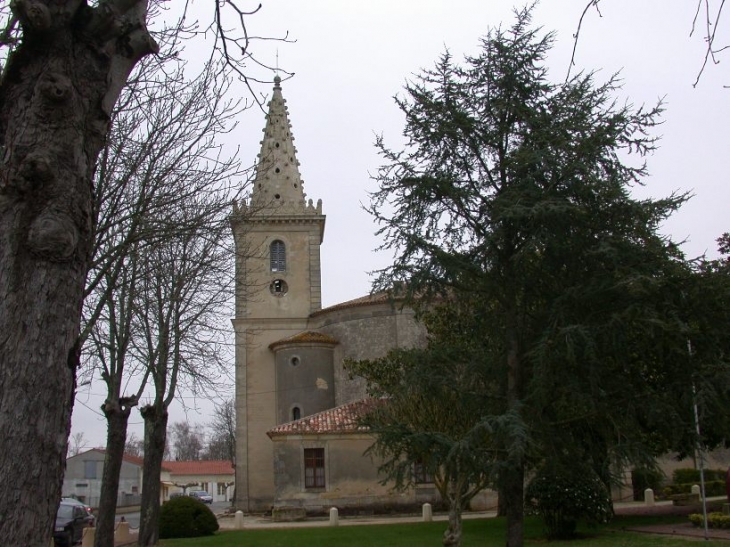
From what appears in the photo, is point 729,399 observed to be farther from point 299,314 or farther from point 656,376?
point 299,314

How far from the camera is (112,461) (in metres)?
17.6

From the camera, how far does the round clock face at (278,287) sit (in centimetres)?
4022

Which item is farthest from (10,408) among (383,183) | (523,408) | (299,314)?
(299,314)

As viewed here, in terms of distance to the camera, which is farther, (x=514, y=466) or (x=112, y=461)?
(x=112, y=461)

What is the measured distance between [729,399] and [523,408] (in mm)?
3228

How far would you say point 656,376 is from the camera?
14.0 metres

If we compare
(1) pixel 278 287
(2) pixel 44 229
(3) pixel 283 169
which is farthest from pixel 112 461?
(3) pixel 283 169

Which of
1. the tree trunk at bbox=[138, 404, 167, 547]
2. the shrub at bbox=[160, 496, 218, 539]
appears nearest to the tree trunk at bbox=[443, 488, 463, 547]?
the tree trunk at bbox=[138, 404, 167, 547]

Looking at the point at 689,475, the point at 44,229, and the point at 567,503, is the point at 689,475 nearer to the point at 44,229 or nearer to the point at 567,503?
the point at 567,503

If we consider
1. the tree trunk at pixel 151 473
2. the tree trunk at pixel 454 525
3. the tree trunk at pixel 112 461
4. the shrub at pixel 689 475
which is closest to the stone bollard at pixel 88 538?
the tree trunk at pixel 151 473

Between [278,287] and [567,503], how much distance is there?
24191mm

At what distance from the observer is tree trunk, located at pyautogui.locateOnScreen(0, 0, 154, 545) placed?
387 cm

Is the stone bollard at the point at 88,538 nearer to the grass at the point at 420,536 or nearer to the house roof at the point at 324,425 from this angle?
the grass at the point at 420,536

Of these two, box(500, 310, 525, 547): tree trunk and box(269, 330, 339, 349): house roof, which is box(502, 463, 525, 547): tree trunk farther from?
box(269, 330, 339, 349): house roof
